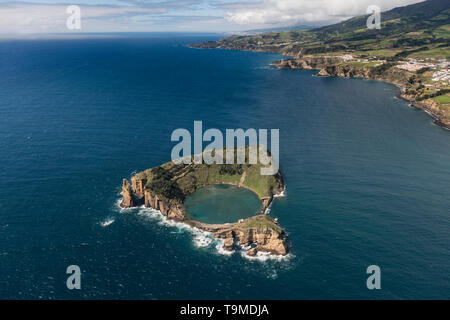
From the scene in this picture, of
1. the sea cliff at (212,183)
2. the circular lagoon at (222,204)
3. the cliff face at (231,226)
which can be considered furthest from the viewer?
the circular lagoon at (222,204)

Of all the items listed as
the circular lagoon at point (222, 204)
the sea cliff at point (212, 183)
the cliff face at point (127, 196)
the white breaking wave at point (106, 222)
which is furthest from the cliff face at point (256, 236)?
the white breaking wave at point (106, 222)

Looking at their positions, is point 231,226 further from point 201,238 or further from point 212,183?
point 212,183

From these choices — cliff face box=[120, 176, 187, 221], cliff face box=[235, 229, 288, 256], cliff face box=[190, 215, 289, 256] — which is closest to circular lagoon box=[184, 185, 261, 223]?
cliff face box=[120, 176, 187, 221]

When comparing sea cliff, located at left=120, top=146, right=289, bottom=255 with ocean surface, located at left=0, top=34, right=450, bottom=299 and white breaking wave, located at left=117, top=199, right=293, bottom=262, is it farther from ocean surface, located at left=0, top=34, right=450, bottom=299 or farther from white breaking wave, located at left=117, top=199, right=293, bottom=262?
ocean surface, located at left=0, top=34, right=450, bottom=299

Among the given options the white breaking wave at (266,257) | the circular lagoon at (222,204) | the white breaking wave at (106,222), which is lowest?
the white breaking wave at (266,257)

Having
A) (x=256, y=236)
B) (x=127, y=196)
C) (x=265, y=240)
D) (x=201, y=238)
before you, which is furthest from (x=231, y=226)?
(x=127, y=196)

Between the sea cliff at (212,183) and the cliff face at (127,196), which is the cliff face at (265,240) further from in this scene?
the cliff face at (127,196)

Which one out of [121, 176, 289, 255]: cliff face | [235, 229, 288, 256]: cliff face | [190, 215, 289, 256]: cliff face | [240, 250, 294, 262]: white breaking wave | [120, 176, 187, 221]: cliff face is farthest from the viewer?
[120, 176, 187, 221]: cliff face
